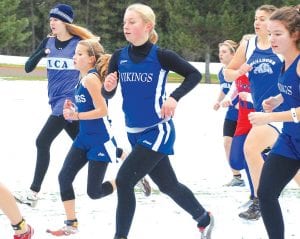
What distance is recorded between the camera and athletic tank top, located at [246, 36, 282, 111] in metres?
5.68

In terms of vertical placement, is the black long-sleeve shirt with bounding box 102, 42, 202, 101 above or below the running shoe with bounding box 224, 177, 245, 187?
above

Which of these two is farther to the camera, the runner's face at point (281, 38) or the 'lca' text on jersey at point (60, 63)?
the 'lca' text on jersey at point (60, 63)

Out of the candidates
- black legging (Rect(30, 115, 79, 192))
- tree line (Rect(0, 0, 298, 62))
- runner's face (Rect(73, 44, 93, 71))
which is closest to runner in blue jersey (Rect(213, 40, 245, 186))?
black legging (Rect(30, 115, 79, 192))

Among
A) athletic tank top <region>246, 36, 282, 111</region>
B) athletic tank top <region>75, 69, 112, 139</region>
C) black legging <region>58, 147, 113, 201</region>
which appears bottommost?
black legging <region>58, 147, 113, 201</region>

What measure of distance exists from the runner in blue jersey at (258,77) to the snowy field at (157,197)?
484 mm

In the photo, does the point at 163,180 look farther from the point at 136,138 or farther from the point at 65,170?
the point at 65,170

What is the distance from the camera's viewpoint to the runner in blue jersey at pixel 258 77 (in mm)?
5516

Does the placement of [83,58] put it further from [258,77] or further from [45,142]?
[258,77]

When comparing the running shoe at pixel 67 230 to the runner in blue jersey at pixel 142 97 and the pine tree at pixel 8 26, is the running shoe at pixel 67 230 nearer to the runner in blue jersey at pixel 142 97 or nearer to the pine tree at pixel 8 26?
the runner in blue jersey at pixel 142 97

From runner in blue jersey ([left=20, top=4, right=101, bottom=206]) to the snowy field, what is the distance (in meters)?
0.50

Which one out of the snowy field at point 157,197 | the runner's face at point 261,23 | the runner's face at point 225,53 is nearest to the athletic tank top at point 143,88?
the snowy field at point 157,197

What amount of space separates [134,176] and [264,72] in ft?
5.67

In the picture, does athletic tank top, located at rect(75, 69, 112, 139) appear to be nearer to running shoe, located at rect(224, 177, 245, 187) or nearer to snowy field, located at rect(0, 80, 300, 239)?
snowy field, located at rect(0, 80, 300, 239)

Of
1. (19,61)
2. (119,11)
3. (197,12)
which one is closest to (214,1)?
(197,12)
